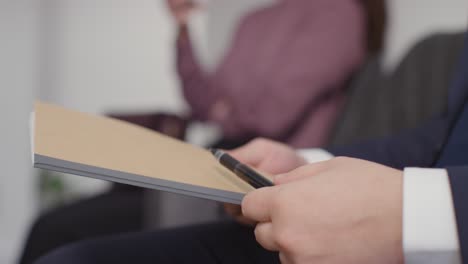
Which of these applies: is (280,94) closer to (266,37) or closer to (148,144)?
(266,37)

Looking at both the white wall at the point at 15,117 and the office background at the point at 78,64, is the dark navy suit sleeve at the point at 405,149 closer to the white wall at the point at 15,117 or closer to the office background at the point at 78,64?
the office background at the point at 78,64

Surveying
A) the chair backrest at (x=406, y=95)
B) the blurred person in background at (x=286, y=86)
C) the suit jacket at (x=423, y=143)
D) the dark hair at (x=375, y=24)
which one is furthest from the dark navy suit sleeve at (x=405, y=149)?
the dark hair at (x=375, y=24)

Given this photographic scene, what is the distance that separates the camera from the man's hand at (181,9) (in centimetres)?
178

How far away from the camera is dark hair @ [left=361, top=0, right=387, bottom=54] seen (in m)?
1.39

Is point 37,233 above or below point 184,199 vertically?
below

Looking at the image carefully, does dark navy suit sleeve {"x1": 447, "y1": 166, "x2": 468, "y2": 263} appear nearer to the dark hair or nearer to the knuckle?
the knuckle

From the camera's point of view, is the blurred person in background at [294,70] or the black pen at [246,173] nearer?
the black pen at [246,173]

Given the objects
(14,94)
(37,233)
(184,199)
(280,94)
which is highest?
(280,94)

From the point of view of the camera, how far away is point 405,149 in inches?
27.8

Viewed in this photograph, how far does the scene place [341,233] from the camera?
408mm

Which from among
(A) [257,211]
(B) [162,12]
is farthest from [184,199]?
(B) [162,12]

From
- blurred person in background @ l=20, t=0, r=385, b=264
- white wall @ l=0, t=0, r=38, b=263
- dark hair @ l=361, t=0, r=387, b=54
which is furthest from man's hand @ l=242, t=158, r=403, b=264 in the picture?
white wall @ l=0, t=0, r=38, b=263

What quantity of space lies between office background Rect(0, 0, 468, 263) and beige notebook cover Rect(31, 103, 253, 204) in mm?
1691

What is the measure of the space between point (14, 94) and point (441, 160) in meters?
2.06
